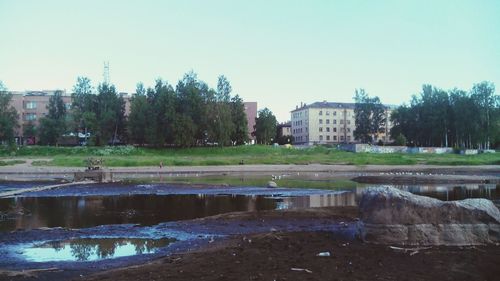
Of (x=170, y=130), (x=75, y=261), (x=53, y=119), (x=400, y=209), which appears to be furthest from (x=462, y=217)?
(x=53, y=119)

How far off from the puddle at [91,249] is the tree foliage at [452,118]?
4677 inches

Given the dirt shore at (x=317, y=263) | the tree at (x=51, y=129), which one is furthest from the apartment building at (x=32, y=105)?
the dirt shore at (x=317, y=263)

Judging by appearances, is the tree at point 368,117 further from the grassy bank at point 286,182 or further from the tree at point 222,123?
the grassy bank at point 286,182

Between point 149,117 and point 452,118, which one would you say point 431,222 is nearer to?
point 149,117

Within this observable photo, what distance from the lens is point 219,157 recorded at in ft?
310

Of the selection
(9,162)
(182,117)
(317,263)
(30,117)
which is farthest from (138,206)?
(30,117)

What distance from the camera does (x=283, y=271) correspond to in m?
10.6

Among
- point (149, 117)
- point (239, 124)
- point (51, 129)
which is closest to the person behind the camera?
point (149, 117)

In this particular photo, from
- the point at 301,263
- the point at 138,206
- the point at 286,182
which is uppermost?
the point at 301,263

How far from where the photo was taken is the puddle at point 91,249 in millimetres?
14727

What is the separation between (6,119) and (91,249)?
4200 inches

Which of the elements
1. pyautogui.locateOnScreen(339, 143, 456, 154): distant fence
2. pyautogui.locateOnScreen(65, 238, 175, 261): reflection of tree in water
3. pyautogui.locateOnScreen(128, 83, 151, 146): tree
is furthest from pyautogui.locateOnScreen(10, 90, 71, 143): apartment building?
Result: pyautogui.locateOnScreen(65, 238, 175, 261): reflection of tree in water

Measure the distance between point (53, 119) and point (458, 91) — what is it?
4221 inches

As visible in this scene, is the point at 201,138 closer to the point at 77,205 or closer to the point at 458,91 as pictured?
the point at 458,91
